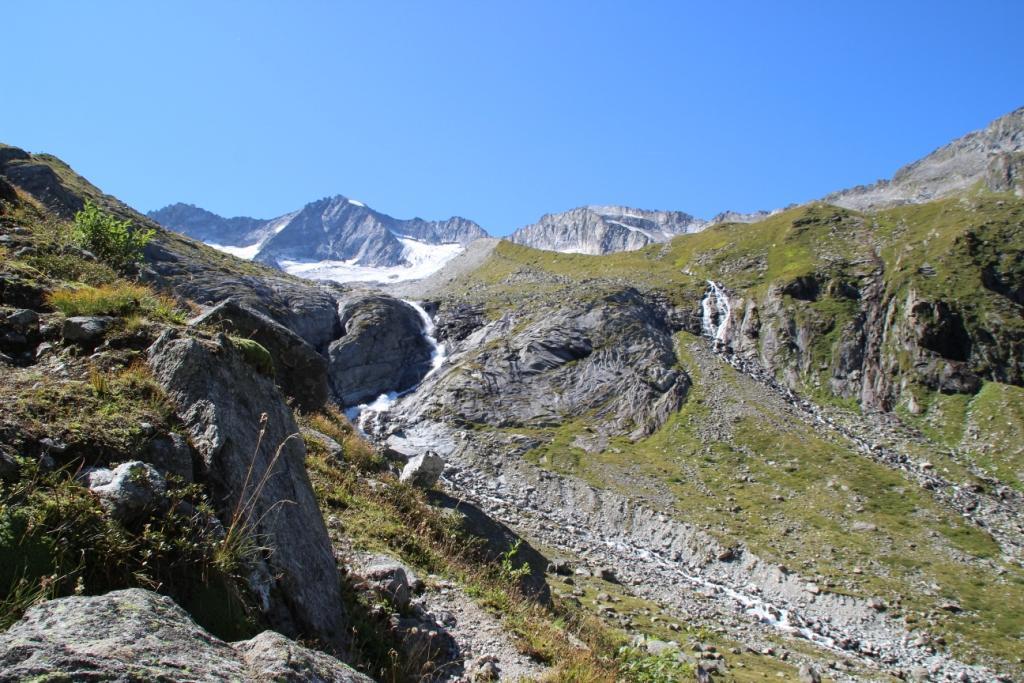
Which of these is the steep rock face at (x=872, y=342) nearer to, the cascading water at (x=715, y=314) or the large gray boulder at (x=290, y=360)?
the cascading water at (x=715, y=314)

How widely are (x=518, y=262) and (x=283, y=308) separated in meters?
62.3

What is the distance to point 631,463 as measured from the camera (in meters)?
52.4

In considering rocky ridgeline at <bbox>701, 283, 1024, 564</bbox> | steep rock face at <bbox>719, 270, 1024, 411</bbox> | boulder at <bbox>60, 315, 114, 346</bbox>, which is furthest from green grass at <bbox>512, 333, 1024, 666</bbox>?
boulder at <bbox>60, 315, 114, 346</bbox>

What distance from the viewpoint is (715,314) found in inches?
3501

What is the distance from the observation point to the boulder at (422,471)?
17.4 metres

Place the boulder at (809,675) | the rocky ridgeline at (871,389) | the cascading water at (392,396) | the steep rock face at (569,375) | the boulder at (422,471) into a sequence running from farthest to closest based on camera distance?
1. the cascading water at (392,396)
2. the steep rock face at (569,375)
3. the rocky ridgeline at (871,389)
4. the boulder at (809,675)
5. the boulder at (422,471)

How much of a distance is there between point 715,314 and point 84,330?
88567 mm

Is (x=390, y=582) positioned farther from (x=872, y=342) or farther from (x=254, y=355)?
(x=872, y=342)

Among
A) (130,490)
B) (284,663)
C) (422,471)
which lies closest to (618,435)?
(422,471)

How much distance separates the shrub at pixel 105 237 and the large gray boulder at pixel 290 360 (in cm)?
293

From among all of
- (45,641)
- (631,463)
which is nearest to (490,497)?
(631,463)

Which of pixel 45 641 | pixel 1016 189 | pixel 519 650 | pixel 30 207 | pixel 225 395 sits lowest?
pixel 519 650

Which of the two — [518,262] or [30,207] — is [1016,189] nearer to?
[518,262]

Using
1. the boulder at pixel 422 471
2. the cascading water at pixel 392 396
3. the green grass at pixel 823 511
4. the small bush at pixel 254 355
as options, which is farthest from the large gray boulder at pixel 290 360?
the cascading water at pixel 392 396
